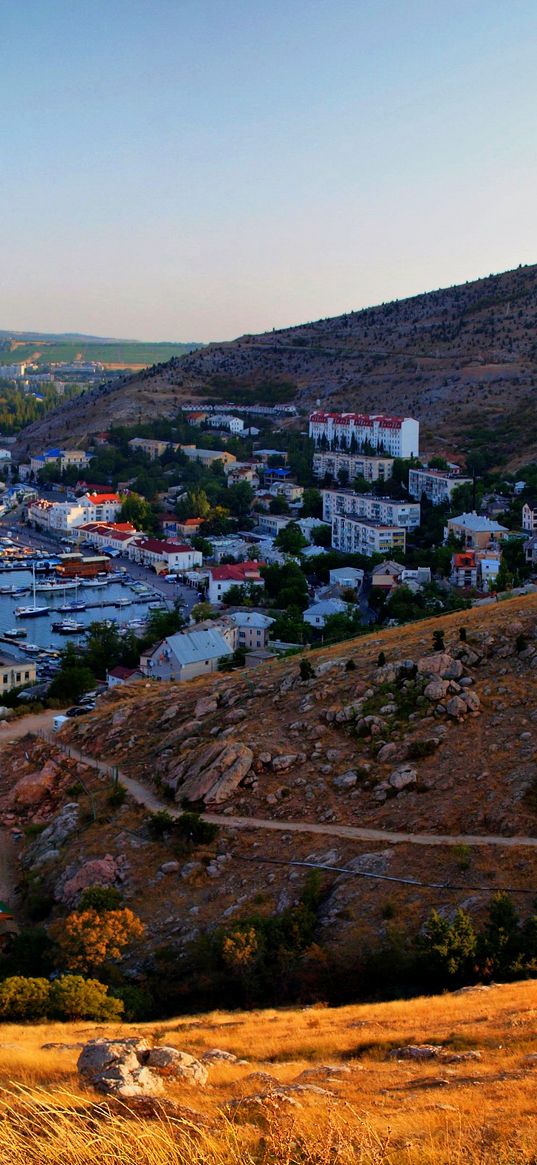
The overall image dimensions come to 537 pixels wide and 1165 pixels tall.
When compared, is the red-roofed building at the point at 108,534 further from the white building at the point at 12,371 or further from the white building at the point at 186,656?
A: the white building at the point at 12,371

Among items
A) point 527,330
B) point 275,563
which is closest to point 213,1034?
point 275,563

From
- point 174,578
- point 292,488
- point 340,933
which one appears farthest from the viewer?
point 292,488

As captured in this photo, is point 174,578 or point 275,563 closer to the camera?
point 275,563

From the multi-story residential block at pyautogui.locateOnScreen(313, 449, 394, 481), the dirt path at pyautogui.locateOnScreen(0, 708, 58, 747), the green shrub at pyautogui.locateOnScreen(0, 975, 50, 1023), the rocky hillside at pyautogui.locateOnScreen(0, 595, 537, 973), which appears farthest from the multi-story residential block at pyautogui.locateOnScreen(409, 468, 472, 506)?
the green shrub at pyautogui.locateOnScreen(0, 975, 50, 1023)

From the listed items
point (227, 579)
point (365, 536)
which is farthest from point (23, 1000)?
point (365, 536)

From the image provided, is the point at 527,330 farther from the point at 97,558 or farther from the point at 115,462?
the point at 97,558

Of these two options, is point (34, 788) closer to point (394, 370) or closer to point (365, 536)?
point (365, 536)

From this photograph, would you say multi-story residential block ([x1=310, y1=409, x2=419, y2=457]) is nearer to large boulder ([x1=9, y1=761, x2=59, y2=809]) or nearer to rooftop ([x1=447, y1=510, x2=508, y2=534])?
rooftop ([x1=447, y1=510, x2=508, y2=534])
